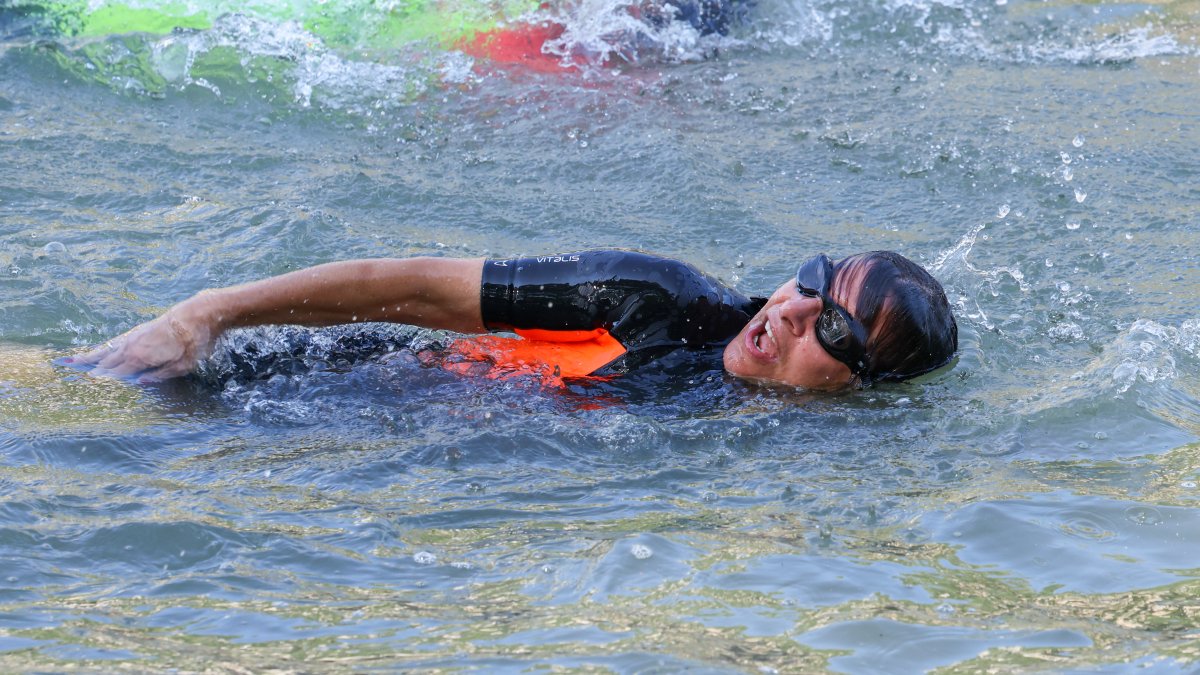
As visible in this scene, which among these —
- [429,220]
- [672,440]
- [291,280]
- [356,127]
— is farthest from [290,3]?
[672,440]

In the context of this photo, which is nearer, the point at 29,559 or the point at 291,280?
the point at 29,559

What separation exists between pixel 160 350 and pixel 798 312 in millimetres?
1904

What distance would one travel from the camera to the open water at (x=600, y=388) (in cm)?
266

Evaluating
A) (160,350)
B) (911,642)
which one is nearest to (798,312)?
(911,642)

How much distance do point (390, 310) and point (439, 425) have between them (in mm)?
361

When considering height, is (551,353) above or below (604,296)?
below

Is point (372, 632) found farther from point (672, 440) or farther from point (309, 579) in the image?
point (672, 440)

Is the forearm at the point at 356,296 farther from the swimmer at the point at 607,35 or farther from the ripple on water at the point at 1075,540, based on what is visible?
the swimmer at the point at 607,35

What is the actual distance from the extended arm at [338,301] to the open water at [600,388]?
197 mm

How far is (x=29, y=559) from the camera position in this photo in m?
2.83

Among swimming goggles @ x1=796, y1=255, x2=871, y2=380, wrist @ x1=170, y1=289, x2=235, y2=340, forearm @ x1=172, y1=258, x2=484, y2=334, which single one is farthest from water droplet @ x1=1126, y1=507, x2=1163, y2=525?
wrist @ x1=170, y1=289, x2=235, y2=340

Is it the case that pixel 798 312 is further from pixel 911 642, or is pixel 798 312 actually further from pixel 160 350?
pixel 160 350

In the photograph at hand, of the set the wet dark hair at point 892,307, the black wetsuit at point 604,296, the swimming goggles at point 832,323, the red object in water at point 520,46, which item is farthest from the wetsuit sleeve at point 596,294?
the red object in water at point 520,46

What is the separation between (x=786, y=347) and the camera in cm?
391
